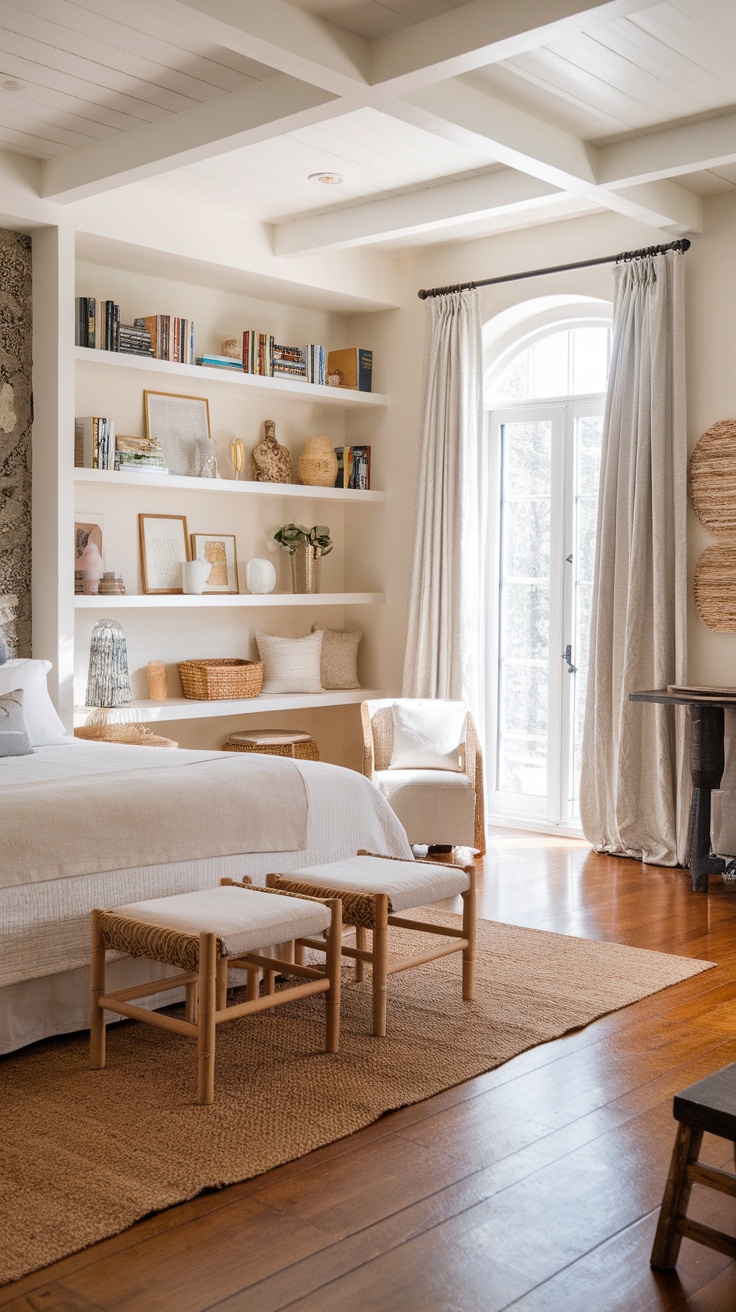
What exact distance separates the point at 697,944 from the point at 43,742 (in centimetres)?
242

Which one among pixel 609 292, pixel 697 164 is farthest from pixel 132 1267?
pixel 609 292

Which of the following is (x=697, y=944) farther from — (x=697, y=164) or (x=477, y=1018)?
(x=697, y=164)

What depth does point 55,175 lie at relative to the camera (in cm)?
491

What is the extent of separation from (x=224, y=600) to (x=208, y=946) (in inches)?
130

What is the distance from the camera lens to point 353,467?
263 inches

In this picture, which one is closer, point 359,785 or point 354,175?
point 359,785

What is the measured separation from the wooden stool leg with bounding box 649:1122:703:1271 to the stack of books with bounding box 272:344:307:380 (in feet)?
15.6

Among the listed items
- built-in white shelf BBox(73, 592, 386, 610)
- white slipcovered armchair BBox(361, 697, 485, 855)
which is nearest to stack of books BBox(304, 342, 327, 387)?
built-in white shelf BBox(73, 592, 386, 610)

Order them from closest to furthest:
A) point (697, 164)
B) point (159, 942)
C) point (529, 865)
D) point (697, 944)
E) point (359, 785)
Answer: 1. point (159, 942)
2. point (359, 785)
3. point (697, 944)
4. point (697, 164)
5. point (529, 865)

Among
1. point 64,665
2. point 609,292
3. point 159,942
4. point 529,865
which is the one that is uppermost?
point 609,292

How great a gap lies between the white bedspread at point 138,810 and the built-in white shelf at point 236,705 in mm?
1306

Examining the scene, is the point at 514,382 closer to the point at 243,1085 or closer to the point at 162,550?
the point at 162,550

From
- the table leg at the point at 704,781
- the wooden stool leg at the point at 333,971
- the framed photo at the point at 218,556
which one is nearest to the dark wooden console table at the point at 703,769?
the table leg at the point at 704,781

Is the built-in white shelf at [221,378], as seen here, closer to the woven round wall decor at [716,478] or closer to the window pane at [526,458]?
the window pane at [526,458]
